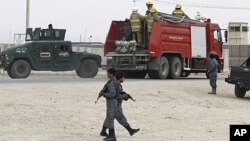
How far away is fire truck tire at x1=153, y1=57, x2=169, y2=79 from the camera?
83.5 ft

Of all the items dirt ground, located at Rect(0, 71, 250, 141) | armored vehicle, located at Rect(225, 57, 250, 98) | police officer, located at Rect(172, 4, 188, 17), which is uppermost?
police officer, located at Rect(172, 4, 188, 17)

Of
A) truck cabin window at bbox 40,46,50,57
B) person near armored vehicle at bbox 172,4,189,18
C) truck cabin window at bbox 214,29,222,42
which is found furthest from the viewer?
truck cabin window at bbox 214,29,222,42

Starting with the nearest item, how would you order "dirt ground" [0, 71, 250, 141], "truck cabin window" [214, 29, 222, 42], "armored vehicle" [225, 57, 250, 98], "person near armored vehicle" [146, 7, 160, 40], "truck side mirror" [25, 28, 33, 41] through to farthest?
1. "dirt ground" [0, 71, 250, 141]
2. "armored vehicle" [225, 57, 250, 98]
3. "person near armored vehicle" [146, 7, 160, 40]
4. "truck side mirror" [25, 28, 33, 41]
5. "truck cabin window" [214, 29, 222, 42]

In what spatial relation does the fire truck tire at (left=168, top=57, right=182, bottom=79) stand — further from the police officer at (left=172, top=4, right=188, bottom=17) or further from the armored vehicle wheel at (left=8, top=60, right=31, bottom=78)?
the armored vehicle wheel at (left=8, top=60, right=31, bottom=78)

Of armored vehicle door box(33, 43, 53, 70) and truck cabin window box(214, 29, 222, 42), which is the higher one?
truck cabin window box(214, 29, 222, 42)

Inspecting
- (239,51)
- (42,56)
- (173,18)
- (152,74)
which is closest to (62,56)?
(42,56)

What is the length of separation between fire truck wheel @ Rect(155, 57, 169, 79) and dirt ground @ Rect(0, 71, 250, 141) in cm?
589

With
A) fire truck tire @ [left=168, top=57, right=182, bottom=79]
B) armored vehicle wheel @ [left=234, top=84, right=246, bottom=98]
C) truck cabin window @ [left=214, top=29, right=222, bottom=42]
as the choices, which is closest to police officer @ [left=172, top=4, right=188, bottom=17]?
truck cabin window @ [left=214, top=29, right=222, bottom=42]

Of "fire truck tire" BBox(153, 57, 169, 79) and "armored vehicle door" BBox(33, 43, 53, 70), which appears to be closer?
"armored vehicle door" BBox(33, 43, 53, 70)

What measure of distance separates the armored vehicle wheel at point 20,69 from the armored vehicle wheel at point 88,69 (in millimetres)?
2647

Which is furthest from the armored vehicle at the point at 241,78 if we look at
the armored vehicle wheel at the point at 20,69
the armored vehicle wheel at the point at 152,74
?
the armored vehicle wheel at the point at 20,69

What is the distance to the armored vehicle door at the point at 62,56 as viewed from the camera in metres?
25.5

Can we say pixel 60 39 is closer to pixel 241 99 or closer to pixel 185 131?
pixel 241 99

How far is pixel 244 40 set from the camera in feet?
184
